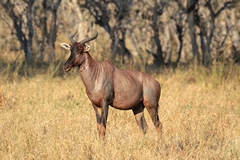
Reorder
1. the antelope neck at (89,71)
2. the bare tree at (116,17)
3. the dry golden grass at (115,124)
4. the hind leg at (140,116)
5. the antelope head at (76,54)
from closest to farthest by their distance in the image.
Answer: the dry golden grass at (115,124) < the antelope head at (76,54) < the antelope neck at (89,71) < the hind leg at (140,116) < the bare tree at (116,17)

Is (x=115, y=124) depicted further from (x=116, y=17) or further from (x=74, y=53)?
(x=116, y=17)

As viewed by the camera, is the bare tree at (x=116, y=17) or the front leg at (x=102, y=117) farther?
the bare tree at (x=116, y=17)

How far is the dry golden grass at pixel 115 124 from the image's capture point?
257 inches

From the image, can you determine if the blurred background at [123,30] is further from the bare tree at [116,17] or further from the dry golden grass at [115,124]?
the dry golden grass at [115,124]

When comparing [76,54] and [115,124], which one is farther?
[115,124]

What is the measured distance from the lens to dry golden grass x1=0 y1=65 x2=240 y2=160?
21.4ft

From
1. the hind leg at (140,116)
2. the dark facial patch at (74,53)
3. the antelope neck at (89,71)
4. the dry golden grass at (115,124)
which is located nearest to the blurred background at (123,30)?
the dry golden grass at (115,124)

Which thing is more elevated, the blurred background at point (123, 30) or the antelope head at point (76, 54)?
the antelope head at point (76, 54)

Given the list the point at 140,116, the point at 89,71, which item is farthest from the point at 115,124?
the point at 89,71

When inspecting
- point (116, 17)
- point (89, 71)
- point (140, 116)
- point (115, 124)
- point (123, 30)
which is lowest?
point (123, 30)

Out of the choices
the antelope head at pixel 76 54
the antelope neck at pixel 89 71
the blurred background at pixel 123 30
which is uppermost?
the antelope head at pixel 76 54

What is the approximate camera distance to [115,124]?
8758 millimetres

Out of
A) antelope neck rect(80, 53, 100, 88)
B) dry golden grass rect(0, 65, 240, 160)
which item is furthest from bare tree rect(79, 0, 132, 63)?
antelope neck rect(80, 53, 100, 88)

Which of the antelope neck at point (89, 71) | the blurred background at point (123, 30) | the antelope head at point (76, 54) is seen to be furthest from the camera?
the blurred background at point (123, 30)
